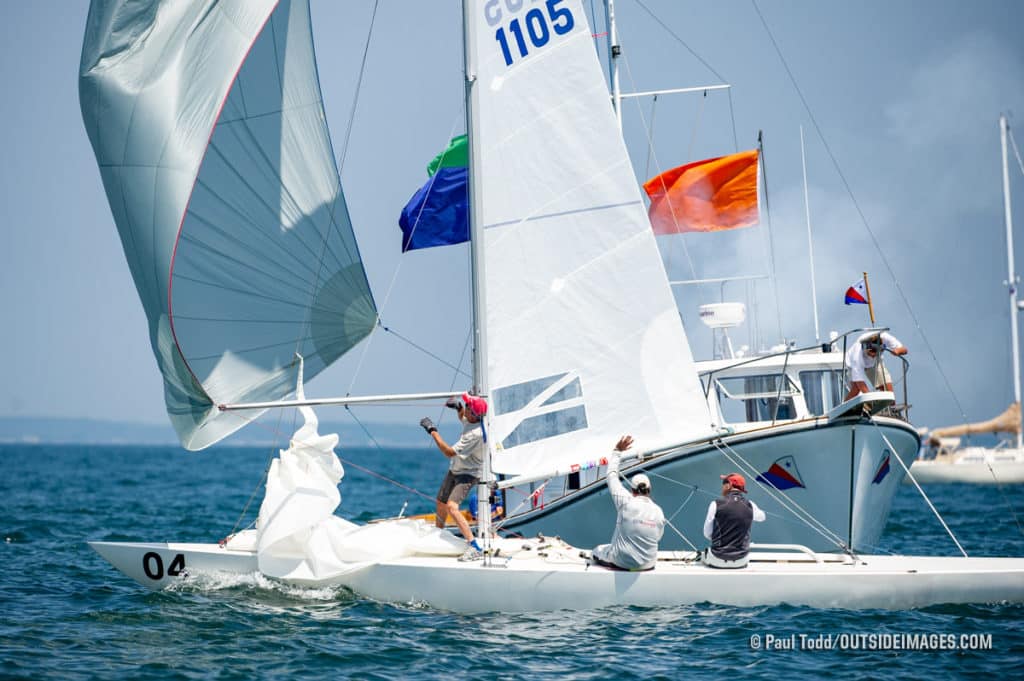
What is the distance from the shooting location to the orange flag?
16781 mm

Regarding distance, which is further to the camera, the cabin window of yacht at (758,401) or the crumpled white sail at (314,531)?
the cabin window of yacht at (758,401)

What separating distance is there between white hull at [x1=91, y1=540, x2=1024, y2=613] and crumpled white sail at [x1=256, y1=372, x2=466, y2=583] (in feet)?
0.56

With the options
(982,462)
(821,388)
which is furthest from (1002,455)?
(821,388)

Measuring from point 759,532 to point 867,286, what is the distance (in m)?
3.22

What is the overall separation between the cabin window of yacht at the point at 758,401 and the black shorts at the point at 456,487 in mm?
5187

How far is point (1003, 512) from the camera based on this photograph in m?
26.3

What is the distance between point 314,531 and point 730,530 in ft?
13.4

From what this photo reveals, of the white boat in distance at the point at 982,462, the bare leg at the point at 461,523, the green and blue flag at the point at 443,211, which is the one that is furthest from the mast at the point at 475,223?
the white boat in distance at the point at 982,462

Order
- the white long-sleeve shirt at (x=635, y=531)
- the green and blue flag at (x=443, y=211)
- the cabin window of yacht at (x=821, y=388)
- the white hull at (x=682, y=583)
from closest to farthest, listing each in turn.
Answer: the white hull at (x=682, y=583) → the white long-sleeve shirt at (x=635, y=531) → the green and blue flag at (x=443, y=211) → the cabin window of yacht at (x=821, y=388)

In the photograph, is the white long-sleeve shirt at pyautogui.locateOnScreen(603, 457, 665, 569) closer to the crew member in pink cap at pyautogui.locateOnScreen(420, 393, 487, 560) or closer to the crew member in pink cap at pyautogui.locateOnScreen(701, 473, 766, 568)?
the crew member in pink cap at pyautogui.locateOnScreen(701, 473, 766, 568)

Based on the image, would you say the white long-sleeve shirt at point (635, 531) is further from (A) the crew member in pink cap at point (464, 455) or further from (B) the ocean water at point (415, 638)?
(A) the crew member in pink cap at point (464, 455)

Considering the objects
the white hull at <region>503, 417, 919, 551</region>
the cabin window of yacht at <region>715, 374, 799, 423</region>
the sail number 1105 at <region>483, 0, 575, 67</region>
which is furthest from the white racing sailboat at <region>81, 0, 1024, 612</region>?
the cabin window of yacht at <region>715, 374, 799, 423</region>

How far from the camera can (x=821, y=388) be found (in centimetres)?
1566

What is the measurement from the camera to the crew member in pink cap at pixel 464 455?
1102cm
